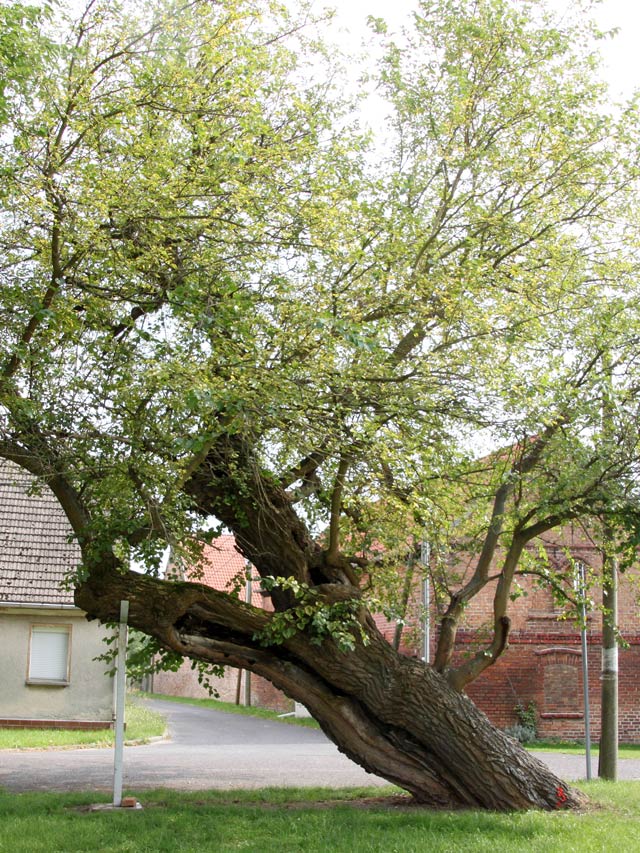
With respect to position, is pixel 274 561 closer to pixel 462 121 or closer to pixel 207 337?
pixel 207 337

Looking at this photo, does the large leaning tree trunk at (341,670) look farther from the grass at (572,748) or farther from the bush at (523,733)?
the bush at (523,733)

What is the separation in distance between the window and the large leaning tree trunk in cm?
1438

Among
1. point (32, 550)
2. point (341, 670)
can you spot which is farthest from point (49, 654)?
point (341, 670)

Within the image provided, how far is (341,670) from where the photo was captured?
11.8 meters

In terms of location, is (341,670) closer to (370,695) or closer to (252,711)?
(370,695)

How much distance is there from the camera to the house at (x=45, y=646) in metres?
24.8

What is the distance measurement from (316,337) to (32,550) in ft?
55.8

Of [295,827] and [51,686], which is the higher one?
[51,686]

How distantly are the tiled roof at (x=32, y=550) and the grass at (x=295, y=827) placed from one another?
12466 millimetres

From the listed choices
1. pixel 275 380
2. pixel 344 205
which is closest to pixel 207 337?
pixel 275 380

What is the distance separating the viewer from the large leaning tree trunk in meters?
11.5

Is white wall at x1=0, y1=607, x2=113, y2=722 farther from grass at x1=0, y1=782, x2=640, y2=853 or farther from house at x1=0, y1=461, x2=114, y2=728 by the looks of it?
grass at x1=0, y1=782, x2=640, y2=853

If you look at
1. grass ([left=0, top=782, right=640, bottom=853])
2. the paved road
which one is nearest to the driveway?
the paved road

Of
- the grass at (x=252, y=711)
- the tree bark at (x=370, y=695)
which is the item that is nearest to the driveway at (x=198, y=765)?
the tree bark at (x=370, y=695)
